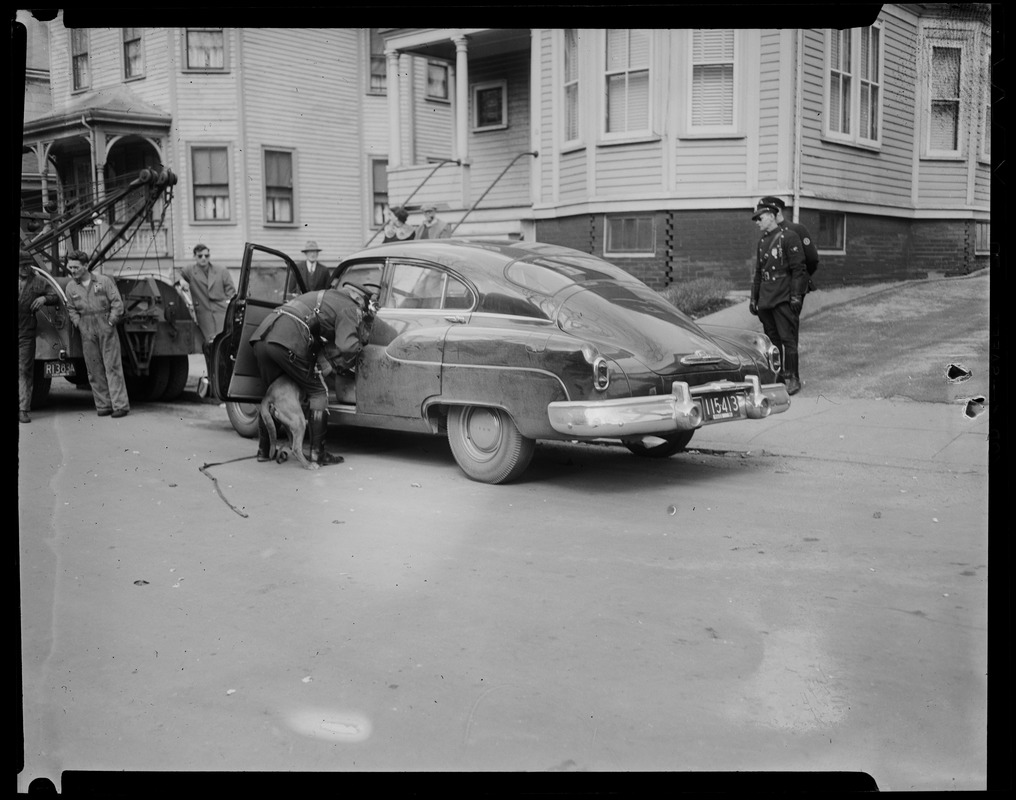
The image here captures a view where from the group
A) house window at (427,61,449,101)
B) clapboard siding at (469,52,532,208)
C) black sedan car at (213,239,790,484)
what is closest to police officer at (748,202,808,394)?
black sedan car at (213,239,790,484)

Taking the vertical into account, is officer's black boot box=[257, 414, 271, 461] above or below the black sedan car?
below

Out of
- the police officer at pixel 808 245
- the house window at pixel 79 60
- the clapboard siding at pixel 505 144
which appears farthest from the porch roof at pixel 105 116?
the clapboard siding at pixel 505 144

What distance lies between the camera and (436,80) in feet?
39.3

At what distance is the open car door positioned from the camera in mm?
6594

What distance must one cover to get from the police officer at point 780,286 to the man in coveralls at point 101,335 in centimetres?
487

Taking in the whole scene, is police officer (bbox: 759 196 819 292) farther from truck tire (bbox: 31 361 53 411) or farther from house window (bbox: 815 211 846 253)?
truck tire (bbox: 31 361 53 411)

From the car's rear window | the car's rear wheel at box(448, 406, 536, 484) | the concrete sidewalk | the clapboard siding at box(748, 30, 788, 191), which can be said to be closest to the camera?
the clapboard siding at box(748, 30, 788, 191)

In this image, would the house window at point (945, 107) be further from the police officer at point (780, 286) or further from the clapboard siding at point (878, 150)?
the police officer at point (780, 286)

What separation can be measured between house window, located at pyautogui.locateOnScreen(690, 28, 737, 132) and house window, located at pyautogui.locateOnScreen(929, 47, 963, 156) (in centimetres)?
86

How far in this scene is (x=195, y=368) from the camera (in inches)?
388

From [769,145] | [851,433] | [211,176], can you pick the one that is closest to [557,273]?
[769,145]

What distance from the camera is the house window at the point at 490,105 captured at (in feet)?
50.5
